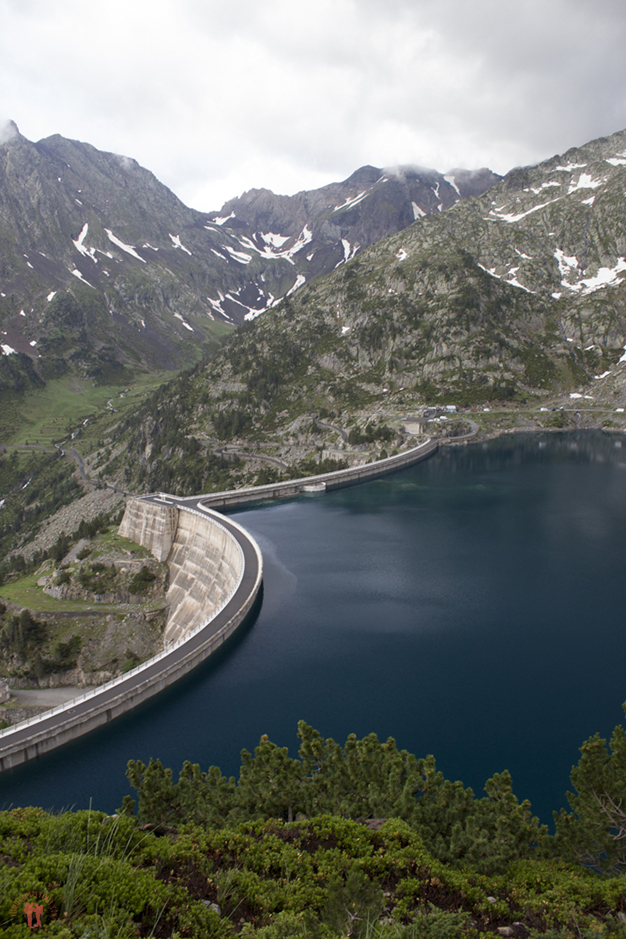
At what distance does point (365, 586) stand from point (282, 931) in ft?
173

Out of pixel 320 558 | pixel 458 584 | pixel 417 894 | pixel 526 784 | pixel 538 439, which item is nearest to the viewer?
pixel 417 894

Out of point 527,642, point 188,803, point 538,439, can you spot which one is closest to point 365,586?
point 527,642

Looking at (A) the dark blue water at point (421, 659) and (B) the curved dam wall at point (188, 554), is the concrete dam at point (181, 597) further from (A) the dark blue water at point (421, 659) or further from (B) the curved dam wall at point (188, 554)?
(A) the dark blue water at point (421, 659)

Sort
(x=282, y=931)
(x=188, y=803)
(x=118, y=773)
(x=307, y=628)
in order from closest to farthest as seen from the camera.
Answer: (x=282, y=931)
(x=188, y=803)
(x=118, y=773)
(x=307, y=628)

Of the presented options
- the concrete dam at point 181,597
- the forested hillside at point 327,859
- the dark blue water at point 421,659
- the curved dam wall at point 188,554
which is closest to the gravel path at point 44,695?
the concrete dam at point 181,597

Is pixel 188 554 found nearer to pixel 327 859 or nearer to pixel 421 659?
pixel 421 659

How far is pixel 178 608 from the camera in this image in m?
69.4

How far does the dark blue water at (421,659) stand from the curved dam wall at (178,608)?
1.41 meters

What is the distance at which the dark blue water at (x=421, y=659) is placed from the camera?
124 feet

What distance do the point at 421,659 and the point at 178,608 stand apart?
1324 inches

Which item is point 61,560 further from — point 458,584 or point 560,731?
point 560,731

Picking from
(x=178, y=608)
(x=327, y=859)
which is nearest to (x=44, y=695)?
(x=178, y=608)

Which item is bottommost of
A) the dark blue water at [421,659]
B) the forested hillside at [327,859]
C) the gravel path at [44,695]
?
the gravel path at [44,695]

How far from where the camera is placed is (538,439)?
528 ft
